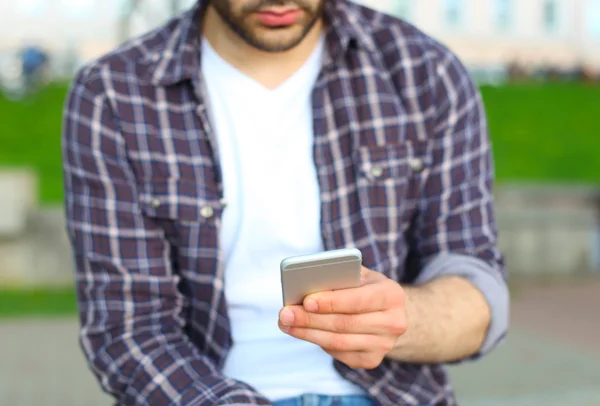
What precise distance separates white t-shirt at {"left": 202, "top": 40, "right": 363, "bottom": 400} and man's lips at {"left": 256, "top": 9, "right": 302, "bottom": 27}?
17cm

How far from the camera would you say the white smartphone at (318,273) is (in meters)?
1.49

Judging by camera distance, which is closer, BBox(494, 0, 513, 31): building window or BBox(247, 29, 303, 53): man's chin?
BBox(247, 29, 303, 53): man's chin

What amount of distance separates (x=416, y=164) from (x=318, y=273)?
594mm

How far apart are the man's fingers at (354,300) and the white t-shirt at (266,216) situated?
12.5 inches

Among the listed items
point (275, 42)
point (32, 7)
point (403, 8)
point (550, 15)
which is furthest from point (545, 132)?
point (550, 15)

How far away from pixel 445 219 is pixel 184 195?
531 mm

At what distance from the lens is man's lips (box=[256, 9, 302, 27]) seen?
6.34 ft

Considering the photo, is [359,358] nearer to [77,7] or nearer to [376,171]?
[376,171]

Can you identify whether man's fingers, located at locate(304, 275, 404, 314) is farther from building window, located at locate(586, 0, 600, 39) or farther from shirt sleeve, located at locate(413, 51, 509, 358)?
building window, located at locate(586, 0, 600, 39)

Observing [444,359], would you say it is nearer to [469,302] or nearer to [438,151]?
[469,302]

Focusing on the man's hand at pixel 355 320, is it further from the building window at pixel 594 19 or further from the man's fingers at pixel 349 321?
the building window at pixel 594 19

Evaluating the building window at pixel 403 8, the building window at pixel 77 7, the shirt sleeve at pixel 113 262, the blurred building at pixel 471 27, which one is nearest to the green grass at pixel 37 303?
the shirt sleeve at pixel 113 262

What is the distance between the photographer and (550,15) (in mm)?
37594

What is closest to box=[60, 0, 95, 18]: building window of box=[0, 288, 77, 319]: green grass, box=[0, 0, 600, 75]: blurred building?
box=[0, 0, 600, 75]: blurred building
